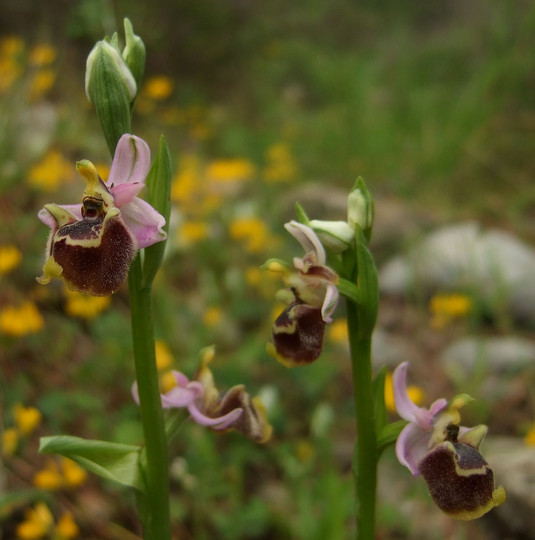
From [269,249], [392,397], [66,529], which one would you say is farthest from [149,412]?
[269,249]

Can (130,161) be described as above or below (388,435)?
above

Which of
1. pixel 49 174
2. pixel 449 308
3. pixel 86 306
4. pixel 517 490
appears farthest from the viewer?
pixel 49 174

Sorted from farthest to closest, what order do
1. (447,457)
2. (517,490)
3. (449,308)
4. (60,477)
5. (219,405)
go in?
(449,308) < (60,477) < (517,490) < (219,405) < (447,457)

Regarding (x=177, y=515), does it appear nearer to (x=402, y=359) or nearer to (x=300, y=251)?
(x=402, y=359)

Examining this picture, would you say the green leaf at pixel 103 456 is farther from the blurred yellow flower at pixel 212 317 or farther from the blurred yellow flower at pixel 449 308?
the blurred yellow flower at pixel 449 308

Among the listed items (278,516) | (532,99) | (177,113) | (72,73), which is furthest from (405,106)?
(278,516)

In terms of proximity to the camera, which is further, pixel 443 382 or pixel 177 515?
pixel 443 382

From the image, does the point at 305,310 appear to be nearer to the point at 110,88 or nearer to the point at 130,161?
the point at 130,161
